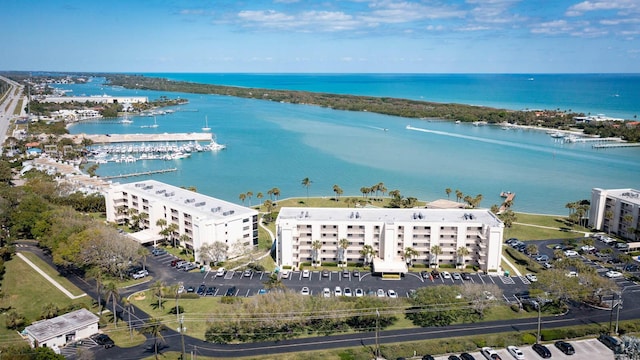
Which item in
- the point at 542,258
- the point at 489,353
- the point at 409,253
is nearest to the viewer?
the point at 489,353

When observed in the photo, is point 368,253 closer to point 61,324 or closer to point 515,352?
point 515,352

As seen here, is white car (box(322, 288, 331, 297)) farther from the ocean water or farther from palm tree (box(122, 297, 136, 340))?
the ocean water

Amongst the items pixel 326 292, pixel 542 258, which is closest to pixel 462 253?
pixel 542 258

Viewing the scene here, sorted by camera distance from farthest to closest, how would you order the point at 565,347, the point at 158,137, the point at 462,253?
the point at 158,137 → the point at 462,253 → the point at 565,347

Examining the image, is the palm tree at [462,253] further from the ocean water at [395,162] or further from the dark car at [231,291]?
the ocean water at [395,162]

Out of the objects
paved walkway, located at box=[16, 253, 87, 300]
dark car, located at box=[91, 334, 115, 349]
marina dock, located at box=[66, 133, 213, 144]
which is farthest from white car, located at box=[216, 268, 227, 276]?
marina dock, located at box=[66, 133, 213, 144]

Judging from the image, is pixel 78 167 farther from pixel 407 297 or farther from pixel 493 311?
pixel 493 311

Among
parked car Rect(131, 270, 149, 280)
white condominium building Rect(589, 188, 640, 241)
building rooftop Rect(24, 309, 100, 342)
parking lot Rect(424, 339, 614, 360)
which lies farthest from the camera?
white condominium building Rect(589, 188, 640, 241)

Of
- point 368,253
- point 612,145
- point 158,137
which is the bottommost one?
point 368,253
